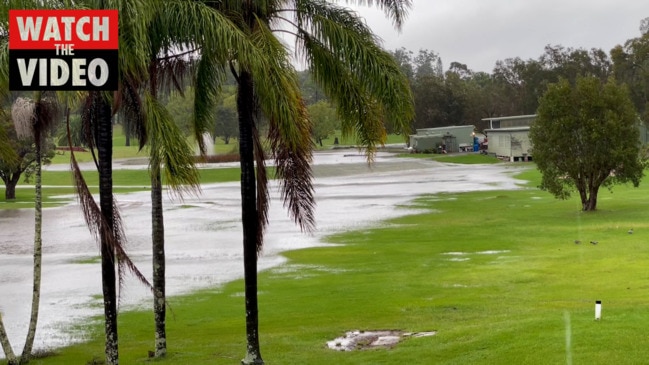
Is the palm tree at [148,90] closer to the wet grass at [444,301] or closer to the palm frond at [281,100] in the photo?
the palm frond at [281,100]

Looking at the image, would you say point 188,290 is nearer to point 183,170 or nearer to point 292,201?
point 292,201

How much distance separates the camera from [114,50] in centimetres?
1180

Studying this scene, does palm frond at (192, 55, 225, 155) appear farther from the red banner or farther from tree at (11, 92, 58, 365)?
the red banner

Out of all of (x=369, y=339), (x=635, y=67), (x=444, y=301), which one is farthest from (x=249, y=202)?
(x=635, y=67)

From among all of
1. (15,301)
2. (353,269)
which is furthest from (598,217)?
(15,301)

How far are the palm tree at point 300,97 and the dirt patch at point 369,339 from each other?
96.2 inches

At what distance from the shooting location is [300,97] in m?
14.6

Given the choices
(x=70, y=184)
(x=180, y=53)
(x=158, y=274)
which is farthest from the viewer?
(x=70, y=184)

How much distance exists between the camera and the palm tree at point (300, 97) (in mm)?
14703

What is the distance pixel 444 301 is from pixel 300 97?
935 cm

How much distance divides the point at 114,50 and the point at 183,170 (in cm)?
185

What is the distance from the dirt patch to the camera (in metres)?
17.3

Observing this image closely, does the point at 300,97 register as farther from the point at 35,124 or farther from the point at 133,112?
the point at 35,124

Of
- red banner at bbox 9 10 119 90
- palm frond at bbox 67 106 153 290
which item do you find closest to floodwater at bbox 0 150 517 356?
palm frond at bbox 67 106 153 290
